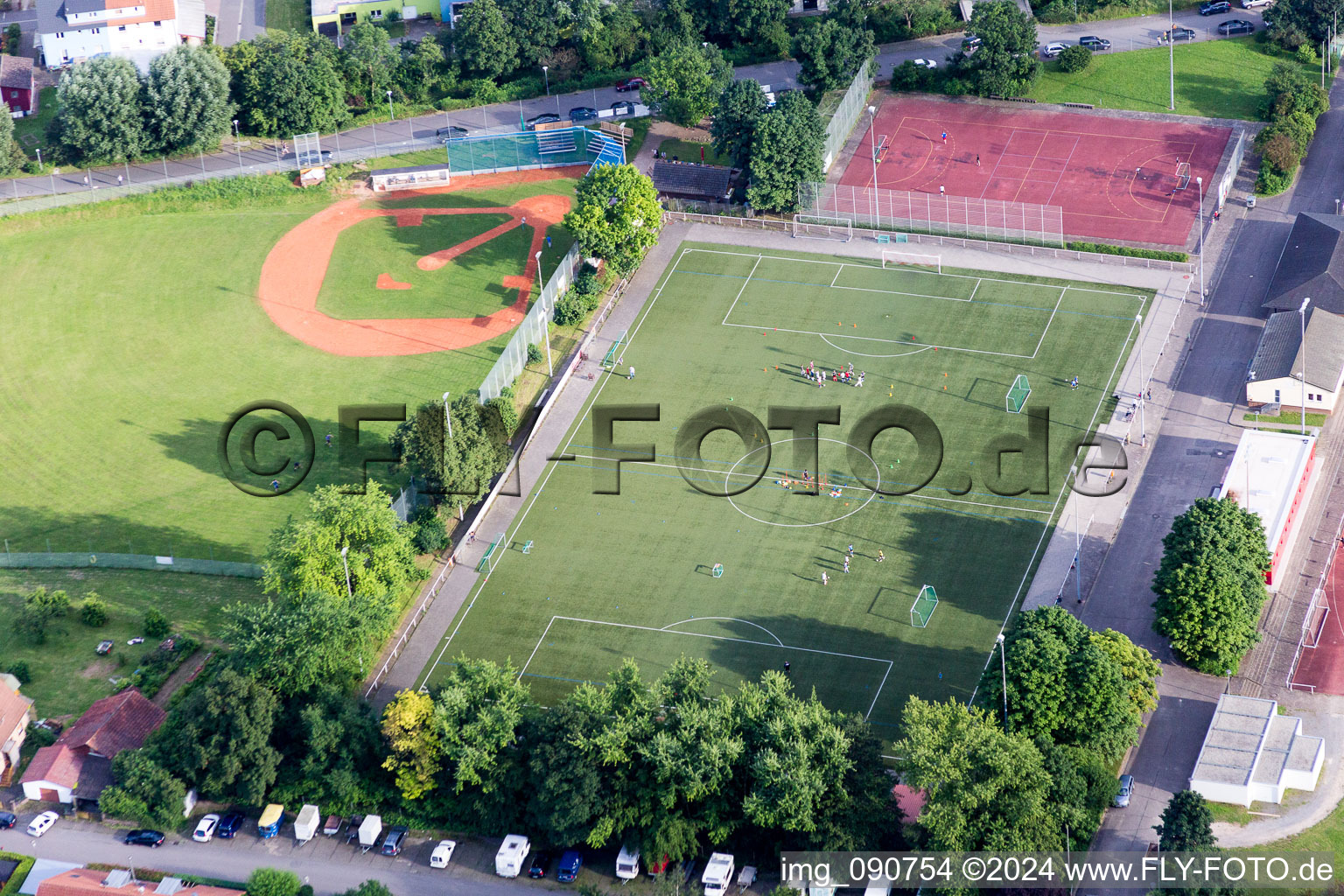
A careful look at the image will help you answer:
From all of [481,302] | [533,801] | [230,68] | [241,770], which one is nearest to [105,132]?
[230,68]

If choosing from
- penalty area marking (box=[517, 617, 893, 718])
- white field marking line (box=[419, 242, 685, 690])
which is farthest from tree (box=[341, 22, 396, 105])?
penalty area marking (box=[517, 617, 893, 718])

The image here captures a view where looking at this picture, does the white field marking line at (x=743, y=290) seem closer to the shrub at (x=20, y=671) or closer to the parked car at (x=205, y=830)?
the shrub at (x=20, y=671)

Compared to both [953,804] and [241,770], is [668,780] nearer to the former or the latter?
[953,804]

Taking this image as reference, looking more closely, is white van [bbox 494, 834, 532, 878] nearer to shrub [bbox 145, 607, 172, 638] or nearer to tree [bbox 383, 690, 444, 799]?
tree [bbox 383, 690, 444, 799]

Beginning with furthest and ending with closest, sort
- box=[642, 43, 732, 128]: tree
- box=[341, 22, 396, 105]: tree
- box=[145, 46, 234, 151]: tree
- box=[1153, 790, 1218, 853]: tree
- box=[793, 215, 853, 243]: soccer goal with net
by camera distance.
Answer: box=[341, 22, 396, 105]: tree → box=[145, 46, 234, 151]: tree → box=[642, 43, 732, 128]: tree → box=[793, 215, 853, 243]: soccer goal with net → box=[1153, 790, 1218, 853]: tree

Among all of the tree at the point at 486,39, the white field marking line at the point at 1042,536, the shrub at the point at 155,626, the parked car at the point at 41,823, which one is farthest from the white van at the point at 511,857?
the tree at the point at 486,39

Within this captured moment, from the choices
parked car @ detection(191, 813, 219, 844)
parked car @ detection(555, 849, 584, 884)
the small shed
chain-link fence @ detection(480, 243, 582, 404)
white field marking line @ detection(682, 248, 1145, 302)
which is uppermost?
the small shed
